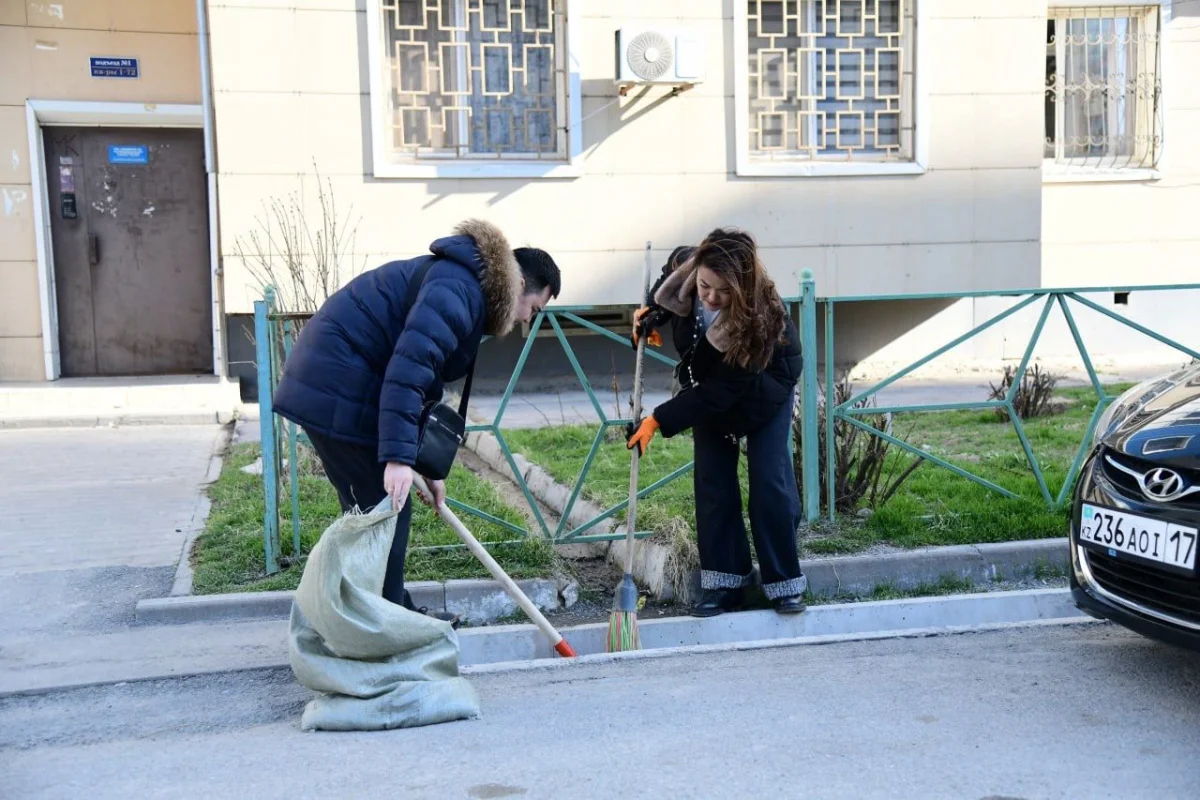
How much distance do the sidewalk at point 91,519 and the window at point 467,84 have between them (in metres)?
2.82

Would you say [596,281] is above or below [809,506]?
above

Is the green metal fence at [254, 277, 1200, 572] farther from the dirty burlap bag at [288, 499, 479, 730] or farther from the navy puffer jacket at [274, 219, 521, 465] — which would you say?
the dirty burlap bag at [288, 499, 479, 730]

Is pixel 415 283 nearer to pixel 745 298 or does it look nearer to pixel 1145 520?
pixel 745 298

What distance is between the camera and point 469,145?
9.69m

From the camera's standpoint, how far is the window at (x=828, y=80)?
10.2 m

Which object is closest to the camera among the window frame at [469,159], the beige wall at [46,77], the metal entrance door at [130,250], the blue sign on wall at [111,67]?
the window frame at [469,159]

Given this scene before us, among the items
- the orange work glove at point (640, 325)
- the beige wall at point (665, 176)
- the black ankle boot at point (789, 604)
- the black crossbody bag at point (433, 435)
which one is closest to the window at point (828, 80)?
the beige wall at point (665, 176)

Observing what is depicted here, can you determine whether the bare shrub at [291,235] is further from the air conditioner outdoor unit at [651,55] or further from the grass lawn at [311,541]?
the grass lawn at [311,541]

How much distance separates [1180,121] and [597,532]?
8534 millimetres

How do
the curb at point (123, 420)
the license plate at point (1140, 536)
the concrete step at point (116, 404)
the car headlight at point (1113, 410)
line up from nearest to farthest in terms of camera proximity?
the license plate at point (1140, 536), the car headlight at point (1113, 410), the curb at point (123, 420), the concrete step at point (116, 404)

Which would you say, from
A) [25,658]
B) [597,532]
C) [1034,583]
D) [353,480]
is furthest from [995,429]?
[25,658]

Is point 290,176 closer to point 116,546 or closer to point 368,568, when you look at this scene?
point 116,546

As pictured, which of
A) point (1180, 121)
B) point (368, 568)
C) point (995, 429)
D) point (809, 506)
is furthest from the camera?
point (1180, 121)

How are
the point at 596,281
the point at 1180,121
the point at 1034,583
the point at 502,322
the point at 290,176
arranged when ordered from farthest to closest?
the point at 1180,121, the point at 596,281, the point at 290,176, the point at 1034,583, the point at 502,322
